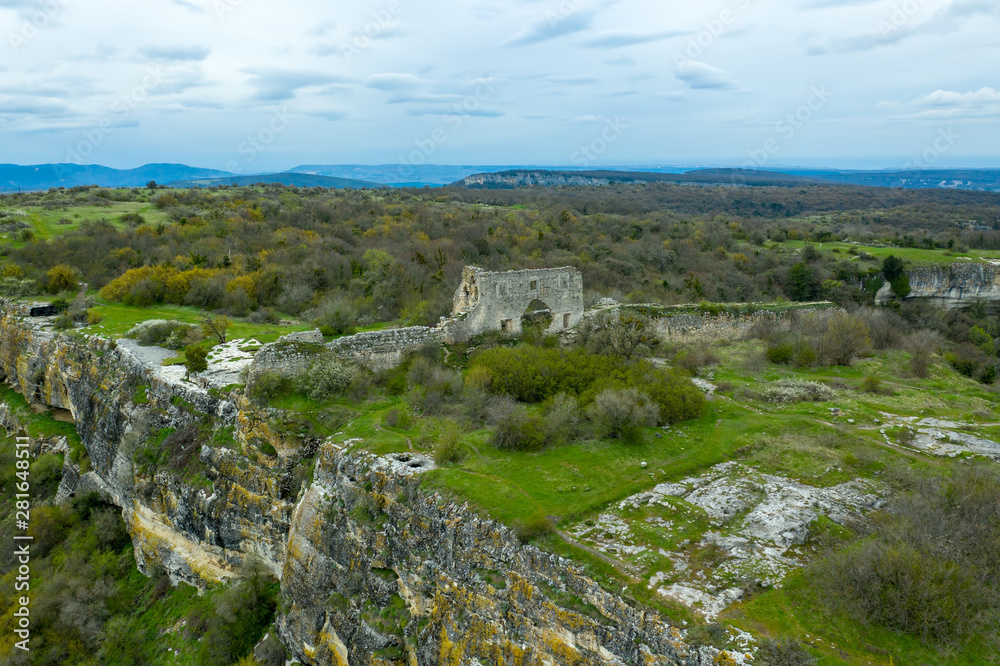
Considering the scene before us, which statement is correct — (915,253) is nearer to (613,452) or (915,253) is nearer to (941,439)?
(941,439)

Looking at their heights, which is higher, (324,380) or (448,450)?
(324,380)

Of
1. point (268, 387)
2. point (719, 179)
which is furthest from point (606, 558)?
point (719, 179)

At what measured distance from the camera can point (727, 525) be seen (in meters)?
9.45

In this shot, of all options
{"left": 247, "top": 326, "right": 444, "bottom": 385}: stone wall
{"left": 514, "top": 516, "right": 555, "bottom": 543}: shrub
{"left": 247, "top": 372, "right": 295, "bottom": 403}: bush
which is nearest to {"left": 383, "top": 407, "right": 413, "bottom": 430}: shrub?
{"left": 247, "top": 372, "right": 295, "bottom": 403}: bush

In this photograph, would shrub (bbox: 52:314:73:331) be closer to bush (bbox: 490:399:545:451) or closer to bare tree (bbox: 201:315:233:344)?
bare tree (bbox: 201:315:233:344)

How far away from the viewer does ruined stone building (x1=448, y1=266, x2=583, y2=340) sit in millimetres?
17984

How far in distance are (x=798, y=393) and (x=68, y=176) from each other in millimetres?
67835

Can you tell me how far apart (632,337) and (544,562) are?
10771 millimetres

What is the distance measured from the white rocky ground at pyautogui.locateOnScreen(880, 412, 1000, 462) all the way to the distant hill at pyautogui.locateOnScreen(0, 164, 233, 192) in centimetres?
6926

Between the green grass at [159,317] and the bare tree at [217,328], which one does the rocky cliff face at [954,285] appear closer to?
the green grass at [159,317]

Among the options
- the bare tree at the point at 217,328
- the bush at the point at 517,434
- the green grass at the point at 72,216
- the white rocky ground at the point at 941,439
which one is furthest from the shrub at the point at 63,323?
the white rocky ground at the point at 941,439

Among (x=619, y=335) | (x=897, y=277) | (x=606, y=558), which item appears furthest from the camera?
(x=897, y=277)

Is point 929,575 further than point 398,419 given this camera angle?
No

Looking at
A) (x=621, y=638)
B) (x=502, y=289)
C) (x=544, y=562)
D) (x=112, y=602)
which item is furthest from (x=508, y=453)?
(x=112, y=602)
